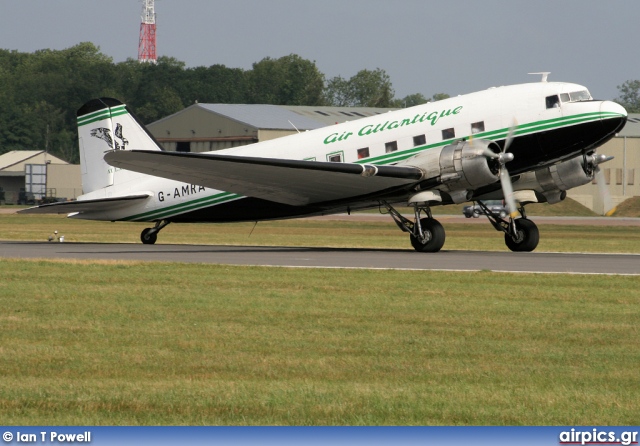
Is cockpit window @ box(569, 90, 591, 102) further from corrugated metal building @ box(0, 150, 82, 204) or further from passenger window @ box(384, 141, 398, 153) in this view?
corrugated metal building @ box(0, 150, 82, 204)

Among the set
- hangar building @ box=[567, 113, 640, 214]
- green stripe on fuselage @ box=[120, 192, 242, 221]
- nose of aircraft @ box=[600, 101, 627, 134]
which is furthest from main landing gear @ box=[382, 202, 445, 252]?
hangar building @ box=[567, 113, 640, 214]

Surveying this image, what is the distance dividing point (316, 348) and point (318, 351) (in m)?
0.21

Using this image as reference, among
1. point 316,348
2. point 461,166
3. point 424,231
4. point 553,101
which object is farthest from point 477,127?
point 316,348

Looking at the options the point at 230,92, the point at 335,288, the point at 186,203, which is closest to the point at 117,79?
the point at 230,92

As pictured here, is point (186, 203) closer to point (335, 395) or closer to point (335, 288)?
point (335, 288)

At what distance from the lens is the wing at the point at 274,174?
27312 millimetres

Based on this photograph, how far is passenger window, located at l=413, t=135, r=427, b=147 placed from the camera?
28328 millimetres

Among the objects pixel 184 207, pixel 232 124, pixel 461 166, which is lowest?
pixel 184 207

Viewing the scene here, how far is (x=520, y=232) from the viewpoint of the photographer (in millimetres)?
30078

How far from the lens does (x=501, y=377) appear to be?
11148mm

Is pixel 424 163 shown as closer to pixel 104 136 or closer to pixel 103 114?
pixel 104 136

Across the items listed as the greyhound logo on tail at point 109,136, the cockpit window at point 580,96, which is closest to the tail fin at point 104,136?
the greyhound logo on tail at point 109,136

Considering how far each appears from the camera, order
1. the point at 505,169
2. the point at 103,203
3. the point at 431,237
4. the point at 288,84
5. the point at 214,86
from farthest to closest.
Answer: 1. the point at 288,84
2. the point at 214,86
3. the point at 103,203
4. the point at 431,237
5. the point at 505,169

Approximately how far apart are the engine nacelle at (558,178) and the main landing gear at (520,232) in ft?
2.68
